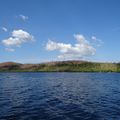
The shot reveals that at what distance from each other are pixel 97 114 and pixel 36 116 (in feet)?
27.7

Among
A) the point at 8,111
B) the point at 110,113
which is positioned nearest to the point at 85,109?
the point at 110,113

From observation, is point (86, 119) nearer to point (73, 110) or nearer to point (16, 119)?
point (73, 110)

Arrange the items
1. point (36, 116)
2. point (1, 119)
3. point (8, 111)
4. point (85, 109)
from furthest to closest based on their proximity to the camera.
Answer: point (85, 109), point (8, 111), point (36, 116), point (1, 119)

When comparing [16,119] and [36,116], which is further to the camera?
[36,116]

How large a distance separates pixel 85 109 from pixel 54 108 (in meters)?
4.89

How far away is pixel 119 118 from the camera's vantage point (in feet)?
106

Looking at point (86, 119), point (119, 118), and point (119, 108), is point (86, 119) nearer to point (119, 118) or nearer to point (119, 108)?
point (119, 118)

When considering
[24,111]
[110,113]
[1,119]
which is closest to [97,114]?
[110,113]

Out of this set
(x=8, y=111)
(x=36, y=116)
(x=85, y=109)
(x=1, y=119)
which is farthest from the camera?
(x=85, y=109)

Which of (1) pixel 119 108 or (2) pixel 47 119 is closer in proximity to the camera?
(2) pixel 47 119

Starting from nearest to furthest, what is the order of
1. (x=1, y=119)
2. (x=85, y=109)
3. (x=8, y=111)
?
(x=1, y=119) < (x=8, y=111) < (x=85, y=109)

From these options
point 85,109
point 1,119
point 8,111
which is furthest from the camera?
point 85,109

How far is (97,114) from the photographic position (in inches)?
1390

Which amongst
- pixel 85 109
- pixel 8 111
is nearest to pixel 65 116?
pixel 85 109
